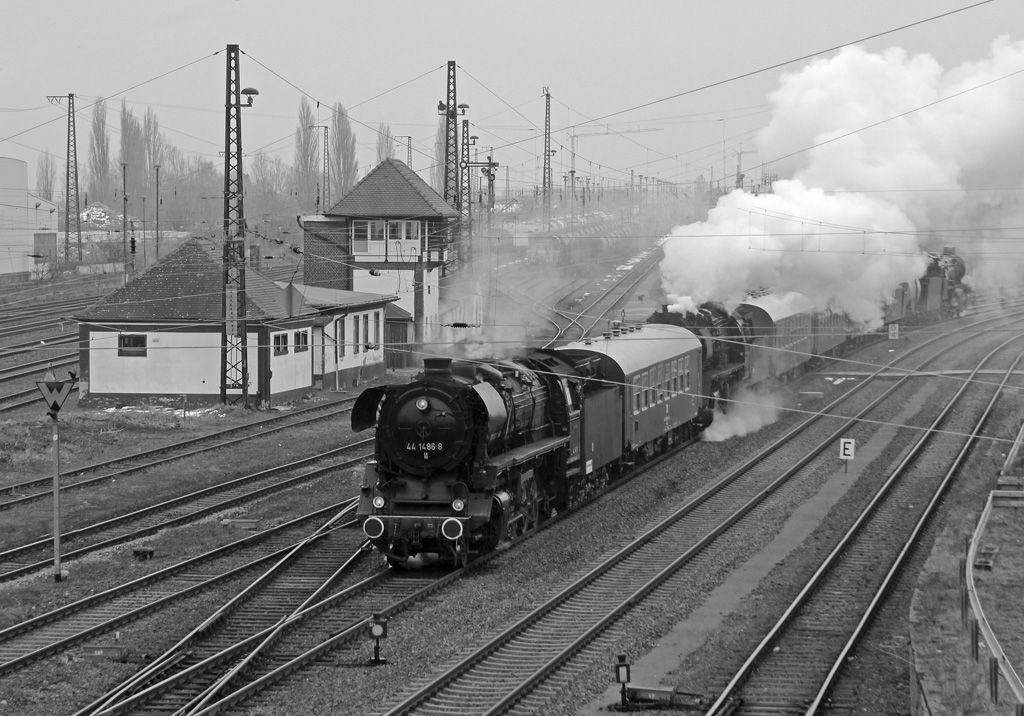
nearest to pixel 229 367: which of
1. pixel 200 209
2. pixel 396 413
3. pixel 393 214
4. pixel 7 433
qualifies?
pixel 7 433

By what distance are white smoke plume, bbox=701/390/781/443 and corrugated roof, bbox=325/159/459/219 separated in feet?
60.5

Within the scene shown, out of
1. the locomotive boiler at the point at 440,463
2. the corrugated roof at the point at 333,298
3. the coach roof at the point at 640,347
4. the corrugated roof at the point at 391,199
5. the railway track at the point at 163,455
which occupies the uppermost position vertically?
the corrugated roof at the point at 391,199

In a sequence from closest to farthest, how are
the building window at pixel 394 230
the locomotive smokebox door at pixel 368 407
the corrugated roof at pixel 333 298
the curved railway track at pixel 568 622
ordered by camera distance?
the curved railway track at pixel 568 622 < the locomotive smokebox door at pixel 368 407 < the corrugated roof at pixel 333 298 < the building window at pixel 394 230

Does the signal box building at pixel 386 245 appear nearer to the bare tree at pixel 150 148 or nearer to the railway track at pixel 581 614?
the railway track at pixel 581 614

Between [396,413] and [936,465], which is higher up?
[396,413]

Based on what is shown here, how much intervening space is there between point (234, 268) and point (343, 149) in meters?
75.5

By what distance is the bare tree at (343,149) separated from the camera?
107 meters

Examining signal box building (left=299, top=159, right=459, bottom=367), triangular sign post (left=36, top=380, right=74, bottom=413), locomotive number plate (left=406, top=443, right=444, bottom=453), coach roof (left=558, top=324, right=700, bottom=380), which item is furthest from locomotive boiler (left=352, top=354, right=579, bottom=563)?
signal box building (left=299, top=159, right=459, bottom=367)

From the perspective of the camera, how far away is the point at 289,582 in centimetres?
1775

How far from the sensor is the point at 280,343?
122 feet

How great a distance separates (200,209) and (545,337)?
86.1 metres

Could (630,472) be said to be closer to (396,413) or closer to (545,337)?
(396,413)

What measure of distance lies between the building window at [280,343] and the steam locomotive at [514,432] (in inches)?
492

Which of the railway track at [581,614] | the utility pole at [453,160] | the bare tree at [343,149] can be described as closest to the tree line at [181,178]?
the bare tree at [343,149]
